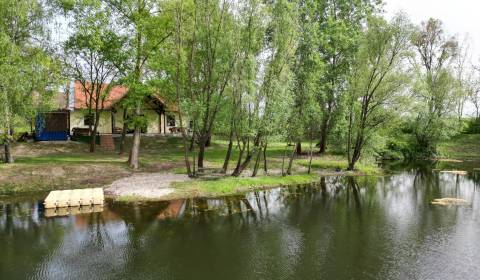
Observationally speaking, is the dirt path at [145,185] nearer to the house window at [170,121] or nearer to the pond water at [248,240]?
the pond water at [248,240]

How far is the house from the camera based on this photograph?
148 feet

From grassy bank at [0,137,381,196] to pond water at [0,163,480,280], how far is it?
2.98m

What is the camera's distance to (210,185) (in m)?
29.6

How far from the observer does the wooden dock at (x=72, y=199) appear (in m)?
23.4

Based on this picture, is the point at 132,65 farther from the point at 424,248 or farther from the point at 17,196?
the point at 424,248

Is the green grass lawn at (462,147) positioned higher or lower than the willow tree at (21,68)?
lower

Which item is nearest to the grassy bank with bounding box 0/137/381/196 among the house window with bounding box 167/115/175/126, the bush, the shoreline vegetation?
the shoreline vegetation

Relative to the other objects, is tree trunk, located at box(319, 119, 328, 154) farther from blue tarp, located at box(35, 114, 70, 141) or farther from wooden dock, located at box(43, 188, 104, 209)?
blue tarp, located at box(35, 114, 70, 141)

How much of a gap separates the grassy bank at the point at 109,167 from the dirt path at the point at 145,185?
108 centimetres

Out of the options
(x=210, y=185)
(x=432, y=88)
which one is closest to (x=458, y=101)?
(x=432, y=88)

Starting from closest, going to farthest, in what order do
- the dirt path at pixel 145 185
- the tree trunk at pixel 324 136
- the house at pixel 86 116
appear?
1. the dirt path at pixel 145 185
2. the house at pixel 86 116
3. the tree trunk at pixel 324 136

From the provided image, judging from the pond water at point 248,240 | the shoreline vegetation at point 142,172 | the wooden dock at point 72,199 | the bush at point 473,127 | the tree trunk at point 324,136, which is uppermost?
the bush at point 473,127

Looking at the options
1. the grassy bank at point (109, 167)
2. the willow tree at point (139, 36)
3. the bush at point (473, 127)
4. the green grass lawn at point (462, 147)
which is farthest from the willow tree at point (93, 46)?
the bush at point (473, 127)

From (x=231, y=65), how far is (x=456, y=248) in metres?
20.1
